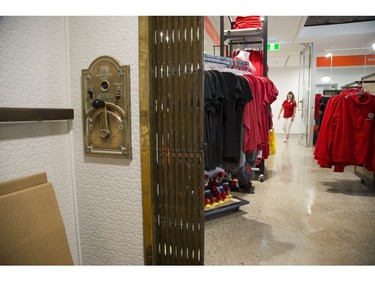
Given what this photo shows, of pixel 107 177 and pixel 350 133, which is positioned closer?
pixel 107 177

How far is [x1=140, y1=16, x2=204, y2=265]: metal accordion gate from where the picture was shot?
137cm

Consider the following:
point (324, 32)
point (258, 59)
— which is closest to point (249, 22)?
point (258, 59)

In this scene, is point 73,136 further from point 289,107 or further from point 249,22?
point 289,107

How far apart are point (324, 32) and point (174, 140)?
7.08m

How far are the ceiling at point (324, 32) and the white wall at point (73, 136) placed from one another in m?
5.08

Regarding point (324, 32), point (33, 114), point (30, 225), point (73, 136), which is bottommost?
point (30, 225)

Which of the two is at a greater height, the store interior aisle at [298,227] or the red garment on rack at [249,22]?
the red garment on rack at [249,22]

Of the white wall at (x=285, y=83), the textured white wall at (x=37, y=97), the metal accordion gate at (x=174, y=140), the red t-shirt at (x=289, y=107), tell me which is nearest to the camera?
the textured white wall at (x=37, y=97)

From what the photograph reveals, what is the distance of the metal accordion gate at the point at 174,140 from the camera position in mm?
1374

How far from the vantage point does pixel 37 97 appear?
1.35 meters

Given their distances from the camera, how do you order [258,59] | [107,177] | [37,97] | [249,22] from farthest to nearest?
[258,59] < [249,22] < [107,177] < [37,97]

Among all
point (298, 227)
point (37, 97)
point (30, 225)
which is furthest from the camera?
point (298, 227)

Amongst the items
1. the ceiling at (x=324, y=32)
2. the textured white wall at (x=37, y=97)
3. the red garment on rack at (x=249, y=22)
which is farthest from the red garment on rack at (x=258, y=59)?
the textured white wall at (x=37, y=97)

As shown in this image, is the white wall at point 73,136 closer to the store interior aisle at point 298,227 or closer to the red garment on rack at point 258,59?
the store interior aisle at point 298,227
